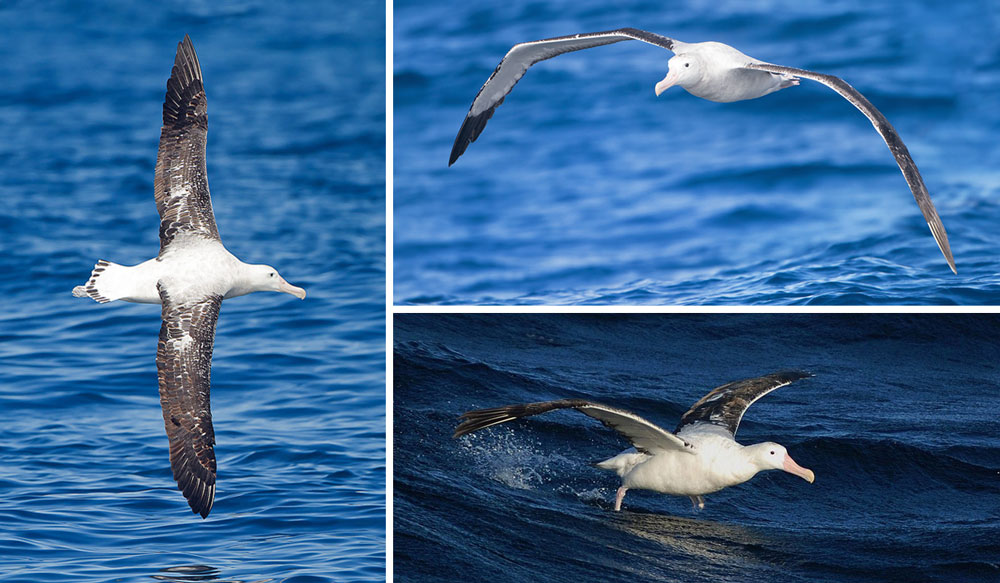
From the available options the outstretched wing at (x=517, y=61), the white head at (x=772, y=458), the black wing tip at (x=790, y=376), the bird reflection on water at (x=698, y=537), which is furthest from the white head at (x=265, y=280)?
the black wing tip at (x=790, y=376)

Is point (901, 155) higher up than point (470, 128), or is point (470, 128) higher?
point (470, 128)

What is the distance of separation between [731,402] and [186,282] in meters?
3.53

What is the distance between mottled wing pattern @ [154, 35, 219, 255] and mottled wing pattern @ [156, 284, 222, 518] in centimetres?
67

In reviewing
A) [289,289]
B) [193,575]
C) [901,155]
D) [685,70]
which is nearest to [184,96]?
[289,289]

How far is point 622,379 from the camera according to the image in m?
8.81

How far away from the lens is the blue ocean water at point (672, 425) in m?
6.41

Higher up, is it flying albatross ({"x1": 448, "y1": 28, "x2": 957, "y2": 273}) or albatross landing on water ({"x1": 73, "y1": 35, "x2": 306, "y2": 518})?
flying albatross ({"x1": 448, "y1": 28, "x2": 957, "y2": 273})

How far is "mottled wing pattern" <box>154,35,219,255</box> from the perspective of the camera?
23.7 ft

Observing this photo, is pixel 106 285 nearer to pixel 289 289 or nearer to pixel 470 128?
pixel 289 289

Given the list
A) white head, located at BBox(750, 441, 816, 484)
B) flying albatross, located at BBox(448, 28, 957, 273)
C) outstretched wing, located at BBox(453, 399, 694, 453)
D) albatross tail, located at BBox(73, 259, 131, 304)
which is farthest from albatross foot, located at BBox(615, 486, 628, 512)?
albatross tail, located at BBox(73, 259, 131, 304)

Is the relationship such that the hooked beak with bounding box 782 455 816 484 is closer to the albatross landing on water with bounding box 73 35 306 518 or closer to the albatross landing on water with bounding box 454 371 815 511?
the albatross landing on water with bounding box 454 371 815 511

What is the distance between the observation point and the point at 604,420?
6383mm

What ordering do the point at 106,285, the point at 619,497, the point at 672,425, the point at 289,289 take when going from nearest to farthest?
the point at 619,497
the point at 106,285
the point at 289,289
the point at 672,425

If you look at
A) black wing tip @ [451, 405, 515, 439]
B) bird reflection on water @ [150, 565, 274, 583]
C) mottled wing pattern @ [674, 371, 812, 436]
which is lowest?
bird reflection on water @ [150, 565, 274, 583]
